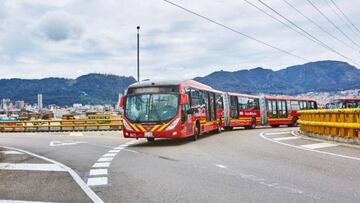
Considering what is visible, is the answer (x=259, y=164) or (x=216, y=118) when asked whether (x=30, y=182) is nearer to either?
(x=259, y=164)

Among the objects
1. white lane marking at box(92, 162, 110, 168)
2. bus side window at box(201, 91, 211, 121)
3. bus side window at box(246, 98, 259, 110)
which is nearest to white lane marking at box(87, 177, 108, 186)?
white lane marking at box(92, 162, 110, 168)

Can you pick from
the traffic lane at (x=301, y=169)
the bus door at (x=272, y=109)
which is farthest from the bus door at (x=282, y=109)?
the traffic lane at (x=301, y=169)

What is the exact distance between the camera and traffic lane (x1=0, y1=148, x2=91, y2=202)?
7.75 meters

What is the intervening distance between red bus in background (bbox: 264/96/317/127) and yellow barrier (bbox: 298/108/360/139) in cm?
2369

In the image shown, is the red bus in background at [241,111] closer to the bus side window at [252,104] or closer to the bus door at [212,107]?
the bus side window at [252,104]

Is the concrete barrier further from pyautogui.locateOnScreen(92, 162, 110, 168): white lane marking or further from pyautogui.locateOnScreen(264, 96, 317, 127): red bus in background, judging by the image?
pyautogui.locateOnScreen(264, 96, 317, 127): red bus in background

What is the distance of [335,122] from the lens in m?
17.8

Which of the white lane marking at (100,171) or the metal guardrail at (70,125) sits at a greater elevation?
the metal guardrail at (70,125)

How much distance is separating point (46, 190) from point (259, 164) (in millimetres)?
5112

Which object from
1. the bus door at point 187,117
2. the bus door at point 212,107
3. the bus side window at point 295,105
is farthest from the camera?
the bus side window at point 295,105

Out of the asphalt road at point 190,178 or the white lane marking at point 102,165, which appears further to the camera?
the white lane marking at point 102,165

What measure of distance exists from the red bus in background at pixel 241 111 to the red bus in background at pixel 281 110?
2.17 meters

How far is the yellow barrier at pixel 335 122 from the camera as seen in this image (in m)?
16.2

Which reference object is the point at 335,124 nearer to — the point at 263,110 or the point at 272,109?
the point at 263,110
